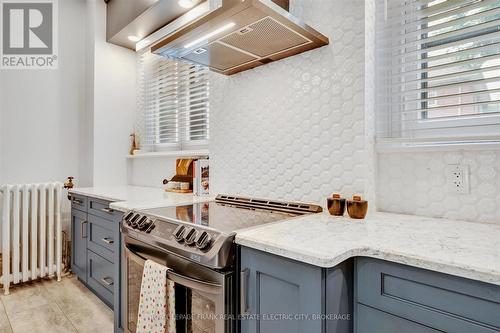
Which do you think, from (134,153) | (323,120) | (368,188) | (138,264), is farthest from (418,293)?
(134,153)

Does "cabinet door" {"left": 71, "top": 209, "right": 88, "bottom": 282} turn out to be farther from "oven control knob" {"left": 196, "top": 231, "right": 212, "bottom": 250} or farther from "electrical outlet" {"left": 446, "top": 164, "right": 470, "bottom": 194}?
"electrical outlet" {"left": 446, "top": 164, "right": 470, "bottom": 194}

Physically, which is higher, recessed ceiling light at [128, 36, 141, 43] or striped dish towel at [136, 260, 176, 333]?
recessed ceiling light at [128, 36, 141, 43]

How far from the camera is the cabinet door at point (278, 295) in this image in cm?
87

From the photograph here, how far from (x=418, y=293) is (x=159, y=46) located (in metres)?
1.58

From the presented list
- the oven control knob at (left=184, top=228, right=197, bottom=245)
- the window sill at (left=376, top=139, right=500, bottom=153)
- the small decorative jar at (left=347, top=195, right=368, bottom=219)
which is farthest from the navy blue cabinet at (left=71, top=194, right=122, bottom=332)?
the window sill at (left=376, top=139, right=500, bottom=153)

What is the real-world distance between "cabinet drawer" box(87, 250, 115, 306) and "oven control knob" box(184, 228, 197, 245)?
126 centimetres

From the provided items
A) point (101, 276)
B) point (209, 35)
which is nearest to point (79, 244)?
point (101, 276)

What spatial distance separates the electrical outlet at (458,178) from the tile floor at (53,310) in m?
2.16

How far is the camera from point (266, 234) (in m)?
1.04

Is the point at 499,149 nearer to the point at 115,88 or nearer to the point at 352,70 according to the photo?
the point at 352,70

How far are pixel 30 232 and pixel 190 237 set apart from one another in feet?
7.47

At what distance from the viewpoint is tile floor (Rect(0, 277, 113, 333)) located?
1.95 m

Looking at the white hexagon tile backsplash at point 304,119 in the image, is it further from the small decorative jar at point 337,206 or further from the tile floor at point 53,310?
the tile floor at point 53,310

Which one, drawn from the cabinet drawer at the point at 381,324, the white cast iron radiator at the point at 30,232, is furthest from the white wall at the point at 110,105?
the cabinet drawer at the point at 381,324
